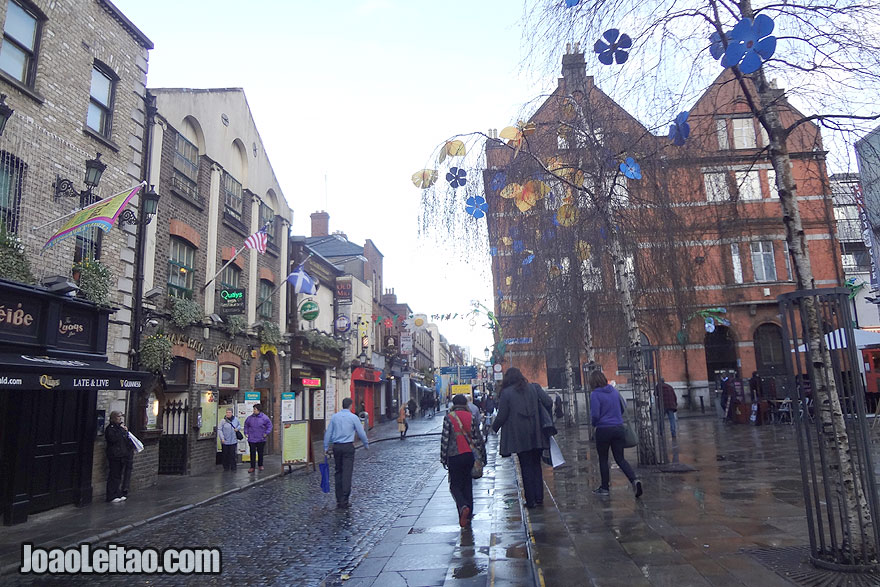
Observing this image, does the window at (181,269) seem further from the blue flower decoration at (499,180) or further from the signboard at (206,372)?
the blue flower decoration at (499,180)

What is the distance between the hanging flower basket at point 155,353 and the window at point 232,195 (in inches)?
226

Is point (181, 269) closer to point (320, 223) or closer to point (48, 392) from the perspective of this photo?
point (48, 392)

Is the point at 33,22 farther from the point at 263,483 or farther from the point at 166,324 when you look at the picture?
the point at 263,483

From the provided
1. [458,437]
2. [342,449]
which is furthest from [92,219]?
[458,437]

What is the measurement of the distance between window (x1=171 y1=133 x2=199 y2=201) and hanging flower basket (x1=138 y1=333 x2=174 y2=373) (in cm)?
405

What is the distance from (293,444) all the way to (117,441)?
4.39 meters

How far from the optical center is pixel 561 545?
5.79m

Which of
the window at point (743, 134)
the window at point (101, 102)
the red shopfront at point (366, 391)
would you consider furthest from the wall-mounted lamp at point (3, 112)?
the red shopfront at point (366, 391)

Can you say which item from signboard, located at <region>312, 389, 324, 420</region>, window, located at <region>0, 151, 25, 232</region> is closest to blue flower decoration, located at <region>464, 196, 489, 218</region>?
window, located at <region>0, 151, 25, 232</region>

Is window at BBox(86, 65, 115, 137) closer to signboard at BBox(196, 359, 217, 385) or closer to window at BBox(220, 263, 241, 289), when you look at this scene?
window at BBox(220, 263, 241, 289)

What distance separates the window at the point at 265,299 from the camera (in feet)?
67.1

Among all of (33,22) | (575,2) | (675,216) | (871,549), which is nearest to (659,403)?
(675,216)

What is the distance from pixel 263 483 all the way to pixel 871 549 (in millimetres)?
11906

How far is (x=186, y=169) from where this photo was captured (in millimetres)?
16125
